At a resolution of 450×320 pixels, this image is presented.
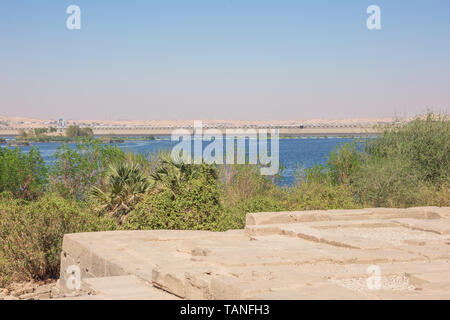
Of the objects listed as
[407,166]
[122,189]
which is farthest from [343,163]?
[122,189]

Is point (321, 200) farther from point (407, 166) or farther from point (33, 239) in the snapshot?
point (33, 239)

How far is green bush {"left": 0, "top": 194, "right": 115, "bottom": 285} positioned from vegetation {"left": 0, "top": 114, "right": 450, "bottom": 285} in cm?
2

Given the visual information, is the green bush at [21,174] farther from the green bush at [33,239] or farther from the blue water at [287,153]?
the green bush at [33,239]

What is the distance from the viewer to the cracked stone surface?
17.8 feet

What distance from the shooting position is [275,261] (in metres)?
6.61

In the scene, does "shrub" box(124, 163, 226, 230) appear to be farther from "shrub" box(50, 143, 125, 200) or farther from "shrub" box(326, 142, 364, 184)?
"shrub" box(326, 142, 364, 184)

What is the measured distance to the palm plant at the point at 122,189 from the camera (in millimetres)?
14711

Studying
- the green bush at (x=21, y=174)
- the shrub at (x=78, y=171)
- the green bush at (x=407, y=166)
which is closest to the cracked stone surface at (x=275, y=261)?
the green bush at (x=407, y=166)

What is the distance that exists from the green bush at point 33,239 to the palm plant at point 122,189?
339 cm

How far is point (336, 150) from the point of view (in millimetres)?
24266

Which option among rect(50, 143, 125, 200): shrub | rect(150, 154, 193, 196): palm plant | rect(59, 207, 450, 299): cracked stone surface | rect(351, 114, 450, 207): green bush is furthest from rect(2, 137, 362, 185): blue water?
rect(59, 207, 450, 299): cracked stone surface
